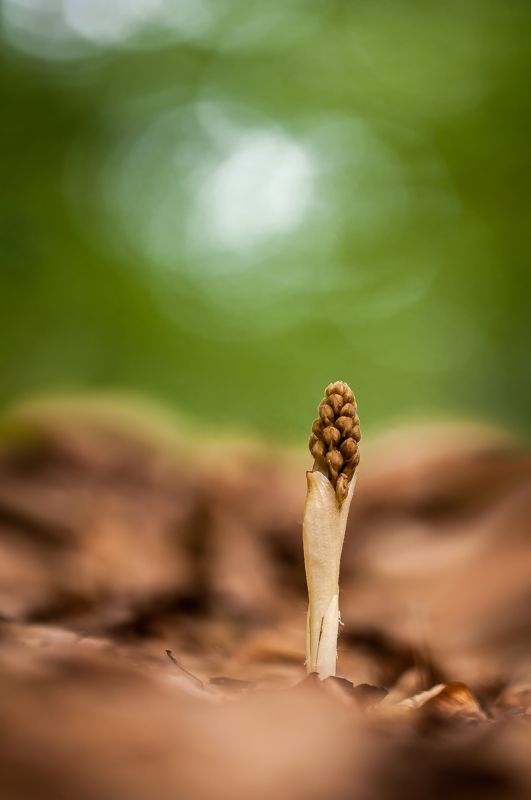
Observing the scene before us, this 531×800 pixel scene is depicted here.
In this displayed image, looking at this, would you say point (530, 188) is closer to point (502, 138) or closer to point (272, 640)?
point (502, 138)

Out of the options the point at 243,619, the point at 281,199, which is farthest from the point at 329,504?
the point at 281,199

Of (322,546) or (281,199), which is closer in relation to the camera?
(322,546)

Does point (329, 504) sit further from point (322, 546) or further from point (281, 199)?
point (281, 199)

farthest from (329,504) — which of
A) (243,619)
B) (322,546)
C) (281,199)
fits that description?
(281,199)

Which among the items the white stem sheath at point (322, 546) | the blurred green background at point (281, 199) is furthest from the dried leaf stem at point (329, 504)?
the blurred green background at point (281, 199)

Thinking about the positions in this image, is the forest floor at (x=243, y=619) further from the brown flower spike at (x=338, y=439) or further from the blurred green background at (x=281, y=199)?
the blurred green background at (x=281, y=199)

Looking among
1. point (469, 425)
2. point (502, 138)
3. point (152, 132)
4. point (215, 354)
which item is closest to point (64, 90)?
point (152, 132)

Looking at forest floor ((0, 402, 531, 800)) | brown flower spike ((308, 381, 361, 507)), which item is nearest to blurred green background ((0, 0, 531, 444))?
forest floor ((0, 402, 531, 800))

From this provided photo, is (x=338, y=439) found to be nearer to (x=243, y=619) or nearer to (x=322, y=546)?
(x=322, y=546)

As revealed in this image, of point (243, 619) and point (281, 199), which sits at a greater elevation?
point (281, 199)
